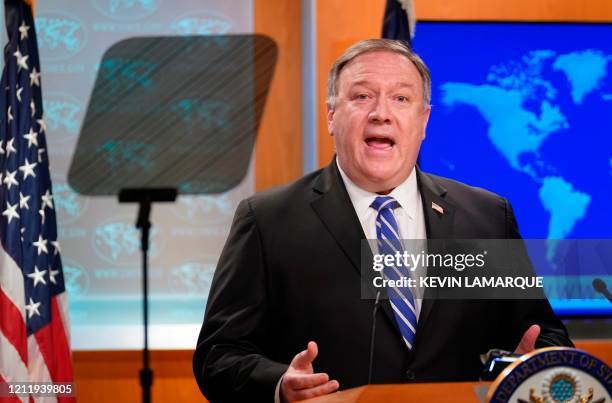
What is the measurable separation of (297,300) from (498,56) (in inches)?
100

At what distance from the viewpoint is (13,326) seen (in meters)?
3.46

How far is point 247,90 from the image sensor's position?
467 centimetres

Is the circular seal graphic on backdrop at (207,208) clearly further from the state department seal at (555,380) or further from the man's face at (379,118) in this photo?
the state department seal at (555,380)

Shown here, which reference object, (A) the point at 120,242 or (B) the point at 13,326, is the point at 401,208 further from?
(A) the point at 120,242

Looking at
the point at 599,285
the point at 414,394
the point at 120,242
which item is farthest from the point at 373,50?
the point at 120,242

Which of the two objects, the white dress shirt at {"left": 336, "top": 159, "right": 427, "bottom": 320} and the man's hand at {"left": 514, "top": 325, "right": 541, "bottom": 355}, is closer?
the man's hand at {"left": 514, "top": 325, "right": 541, "bottom": 355}

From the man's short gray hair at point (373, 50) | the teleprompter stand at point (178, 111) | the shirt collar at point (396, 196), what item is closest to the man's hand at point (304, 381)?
the shirt collar at point (396, 196)

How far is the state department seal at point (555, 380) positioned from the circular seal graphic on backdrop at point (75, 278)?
3637mm

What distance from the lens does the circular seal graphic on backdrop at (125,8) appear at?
465cm

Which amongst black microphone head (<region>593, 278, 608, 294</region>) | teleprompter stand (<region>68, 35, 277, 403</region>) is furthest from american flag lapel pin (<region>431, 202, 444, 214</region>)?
teleprompter stand (<region>68, 35, 277, 403</region>)

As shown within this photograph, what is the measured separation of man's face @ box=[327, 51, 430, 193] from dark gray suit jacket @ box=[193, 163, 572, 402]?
108mm

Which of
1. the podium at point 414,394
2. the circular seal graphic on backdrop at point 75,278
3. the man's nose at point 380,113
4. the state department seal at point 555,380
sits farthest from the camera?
the circular seal graphic on backdrop at point 75,278

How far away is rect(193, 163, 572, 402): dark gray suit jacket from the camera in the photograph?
2.08m

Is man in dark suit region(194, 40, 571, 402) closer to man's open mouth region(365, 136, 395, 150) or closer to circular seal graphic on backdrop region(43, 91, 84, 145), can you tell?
man's open mouth region(365, 136, 395, 150)
